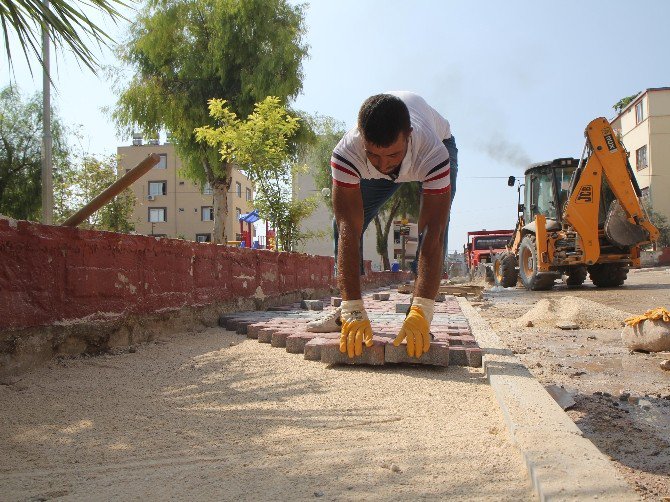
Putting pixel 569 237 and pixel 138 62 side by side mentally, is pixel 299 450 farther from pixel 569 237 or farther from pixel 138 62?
pixel 138 62

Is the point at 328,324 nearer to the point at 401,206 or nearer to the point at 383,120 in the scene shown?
the point at 383,120

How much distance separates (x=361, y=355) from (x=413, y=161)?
1.13 metres

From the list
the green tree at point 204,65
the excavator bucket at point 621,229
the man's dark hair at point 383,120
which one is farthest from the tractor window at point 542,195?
the man's dark hair at point 383,120

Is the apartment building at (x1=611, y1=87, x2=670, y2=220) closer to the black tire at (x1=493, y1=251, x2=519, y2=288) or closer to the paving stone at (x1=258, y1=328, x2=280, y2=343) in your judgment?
the black tire at (x1=493, y1=251, x2=519, y2=288)

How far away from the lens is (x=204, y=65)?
18.2 metres

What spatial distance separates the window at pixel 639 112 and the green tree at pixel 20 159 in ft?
102

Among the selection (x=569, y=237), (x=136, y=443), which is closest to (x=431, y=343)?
(x=136, y=443)

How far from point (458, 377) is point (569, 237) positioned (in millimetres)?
9813

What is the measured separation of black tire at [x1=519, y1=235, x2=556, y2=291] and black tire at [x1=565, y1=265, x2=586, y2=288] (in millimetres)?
704

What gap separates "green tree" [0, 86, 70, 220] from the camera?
999 inches

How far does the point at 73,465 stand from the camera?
206 cm

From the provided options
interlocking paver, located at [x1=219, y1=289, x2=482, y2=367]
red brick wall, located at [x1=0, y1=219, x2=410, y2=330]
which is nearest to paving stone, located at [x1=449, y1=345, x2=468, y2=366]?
interlocking paver, located at [x1=219, y1=289, x2=482, y2=367]

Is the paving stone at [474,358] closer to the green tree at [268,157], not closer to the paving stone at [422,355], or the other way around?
the paving stone at [422,355]

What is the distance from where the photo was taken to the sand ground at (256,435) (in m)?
1.84
